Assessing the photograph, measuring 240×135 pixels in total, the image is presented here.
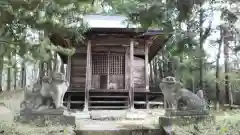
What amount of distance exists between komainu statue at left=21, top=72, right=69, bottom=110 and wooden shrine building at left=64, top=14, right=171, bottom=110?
6348 millimetres

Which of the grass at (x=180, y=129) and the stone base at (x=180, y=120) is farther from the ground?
the stone base at (x=180, y=120)

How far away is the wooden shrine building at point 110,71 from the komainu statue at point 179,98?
21.3ft

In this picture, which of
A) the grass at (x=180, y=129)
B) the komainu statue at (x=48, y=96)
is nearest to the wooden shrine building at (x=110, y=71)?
the komainu statue at (x=48, y=96)

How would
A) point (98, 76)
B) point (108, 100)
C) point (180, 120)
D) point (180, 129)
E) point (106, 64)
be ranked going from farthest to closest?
point (98, 76) → point (106, 64) → point (108, 100) → point (180, 120) → point (180, 129)

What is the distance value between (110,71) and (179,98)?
9.31m

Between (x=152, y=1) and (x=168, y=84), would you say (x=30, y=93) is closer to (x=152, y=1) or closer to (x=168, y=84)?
(x=168, y=84)

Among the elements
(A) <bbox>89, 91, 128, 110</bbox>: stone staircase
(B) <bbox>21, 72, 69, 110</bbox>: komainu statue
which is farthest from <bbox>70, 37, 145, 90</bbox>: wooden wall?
(B) <bbox>21, 72, 69, 110</bbox>: komainu statue

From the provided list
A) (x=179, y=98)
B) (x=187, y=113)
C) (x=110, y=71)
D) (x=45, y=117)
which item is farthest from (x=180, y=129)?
(x=110, y=71)

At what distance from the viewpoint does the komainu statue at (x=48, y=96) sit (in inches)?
318

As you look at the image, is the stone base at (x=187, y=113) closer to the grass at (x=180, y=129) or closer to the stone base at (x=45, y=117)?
the grass at (x=180, y=129)

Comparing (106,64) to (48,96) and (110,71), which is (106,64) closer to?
(110,71)

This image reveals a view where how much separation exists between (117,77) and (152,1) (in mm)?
13875

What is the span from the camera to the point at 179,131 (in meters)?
7.14

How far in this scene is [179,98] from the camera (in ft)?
26.0
